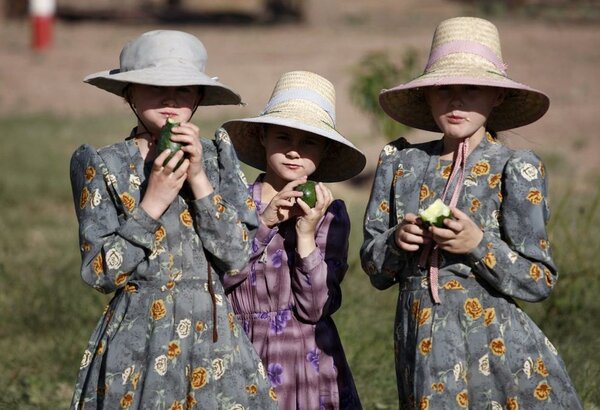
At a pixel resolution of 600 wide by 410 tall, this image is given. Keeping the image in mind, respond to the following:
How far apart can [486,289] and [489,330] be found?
12 centimetres

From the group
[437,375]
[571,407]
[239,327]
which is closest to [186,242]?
[239,327]

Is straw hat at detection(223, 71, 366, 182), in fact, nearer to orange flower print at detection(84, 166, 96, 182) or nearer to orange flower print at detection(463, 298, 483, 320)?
orange flower print at detection(84, 166, 96, 182)

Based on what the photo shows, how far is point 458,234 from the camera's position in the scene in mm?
3539

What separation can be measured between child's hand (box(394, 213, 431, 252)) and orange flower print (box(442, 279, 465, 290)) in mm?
155

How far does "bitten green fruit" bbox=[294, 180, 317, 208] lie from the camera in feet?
13.1

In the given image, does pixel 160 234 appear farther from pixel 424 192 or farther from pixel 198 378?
pixel 424 192

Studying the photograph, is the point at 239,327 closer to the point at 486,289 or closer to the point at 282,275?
the point at 282,275

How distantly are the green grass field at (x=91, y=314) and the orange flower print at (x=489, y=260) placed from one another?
5.77 ft

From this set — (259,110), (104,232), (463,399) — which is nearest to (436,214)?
A: (463,399)

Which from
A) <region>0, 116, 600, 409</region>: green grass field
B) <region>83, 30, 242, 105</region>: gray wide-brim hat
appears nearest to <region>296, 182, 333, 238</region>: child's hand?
<region>83, 30, 242, 105</region>: gray wide-brim hat

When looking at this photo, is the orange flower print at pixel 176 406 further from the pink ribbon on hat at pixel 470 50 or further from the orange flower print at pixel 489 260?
the pink ribbon on hat at pixel 470 50

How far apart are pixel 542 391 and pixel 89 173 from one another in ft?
4.83

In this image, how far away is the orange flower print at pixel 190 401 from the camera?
146 inches

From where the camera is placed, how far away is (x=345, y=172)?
438 centimetres
